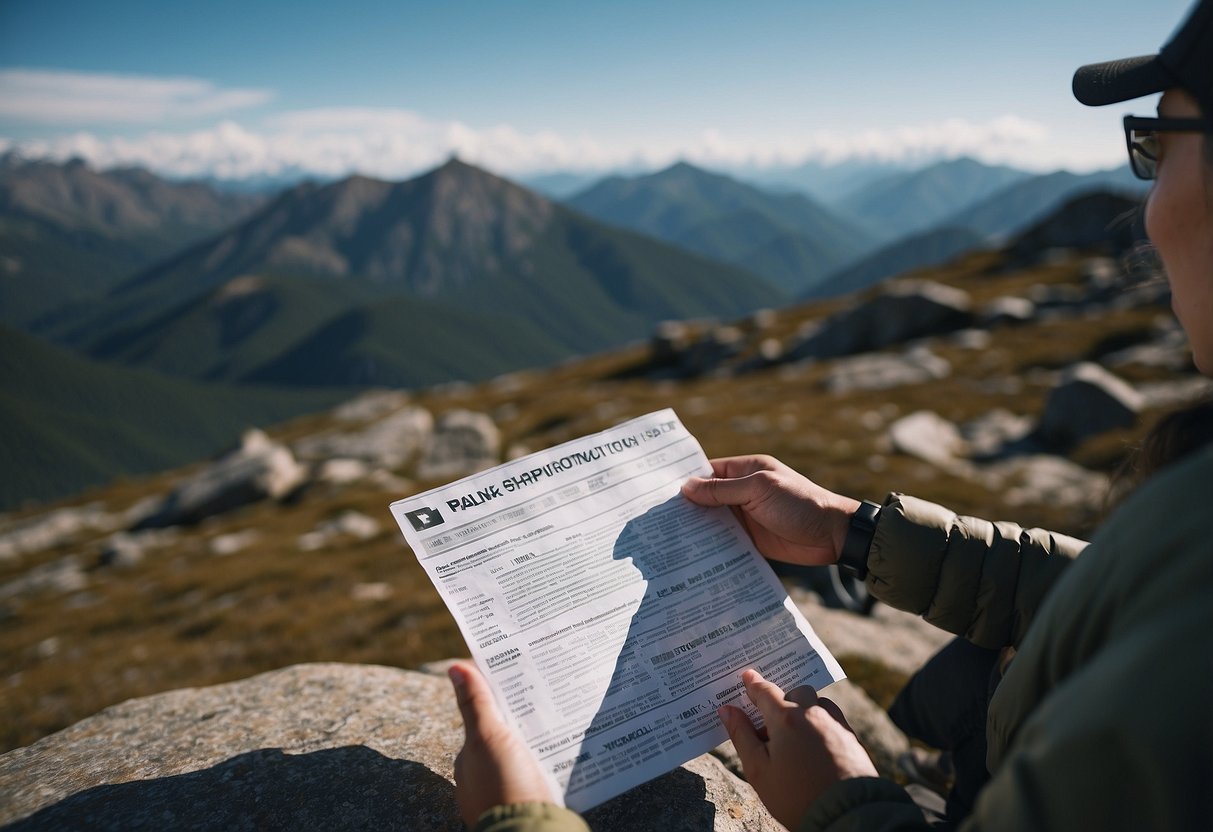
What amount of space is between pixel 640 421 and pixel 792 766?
1978mm

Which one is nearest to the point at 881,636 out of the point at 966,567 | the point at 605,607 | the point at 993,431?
the point at 966,567

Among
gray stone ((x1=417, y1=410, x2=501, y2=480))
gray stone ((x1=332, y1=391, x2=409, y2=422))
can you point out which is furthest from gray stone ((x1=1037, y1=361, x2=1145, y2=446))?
gray stone ((x1=332, y1=391, x2=409, y2=422))

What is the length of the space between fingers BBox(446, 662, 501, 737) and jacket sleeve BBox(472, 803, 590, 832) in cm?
32

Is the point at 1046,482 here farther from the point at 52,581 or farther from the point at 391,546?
the point at 52,581

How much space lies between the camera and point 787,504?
372 centimetres

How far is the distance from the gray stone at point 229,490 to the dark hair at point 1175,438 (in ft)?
108

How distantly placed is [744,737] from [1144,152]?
2791 mm

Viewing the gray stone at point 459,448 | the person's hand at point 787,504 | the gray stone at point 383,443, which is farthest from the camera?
the gray stone at point 383,443

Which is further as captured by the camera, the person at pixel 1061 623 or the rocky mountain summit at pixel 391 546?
the rocky mountain summit at pixel 391 546

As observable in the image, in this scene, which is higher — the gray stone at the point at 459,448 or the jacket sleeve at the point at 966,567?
the jacket sleeve at the point at 966,567

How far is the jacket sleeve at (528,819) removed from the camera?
89.7 inches

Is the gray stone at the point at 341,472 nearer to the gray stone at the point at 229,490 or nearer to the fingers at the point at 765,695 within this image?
the gray stone at the point at 229,490

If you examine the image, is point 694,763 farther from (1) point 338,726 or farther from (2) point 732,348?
(2) point 732,348

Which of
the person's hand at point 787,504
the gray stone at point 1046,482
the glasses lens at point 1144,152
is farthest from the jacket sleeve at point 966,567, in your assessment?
the gray stone at point 1046,482
